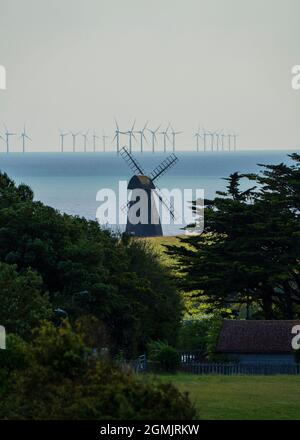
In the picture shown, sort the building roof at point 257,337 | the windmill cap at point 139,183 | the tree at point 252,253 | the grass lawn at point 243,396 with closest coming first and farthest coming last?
the grass lawn at point 243,396 < the building roof at point 257,337 < the tree at point 252,253 < the windmill cap at point 139,183

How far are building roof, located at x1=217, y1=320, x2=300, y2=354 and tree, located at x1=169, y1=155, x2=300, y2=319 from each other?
6280mm

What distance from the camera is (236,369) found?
67250 mm

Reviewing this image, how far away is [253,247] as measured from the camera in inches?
3177

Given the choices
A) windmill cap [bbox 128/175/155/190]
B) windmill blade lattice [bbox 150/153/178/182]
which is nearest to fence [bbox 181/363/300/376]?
windmill cap [bbox 128/175/155/190]

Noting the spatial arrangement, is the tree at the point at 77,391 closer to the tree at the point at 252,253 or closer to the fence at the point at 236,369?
the fence at the point at 236,369

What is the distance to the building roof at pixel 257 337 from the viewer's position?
69.9 m

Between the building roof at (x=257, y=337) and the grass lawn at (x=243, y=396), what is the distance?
21.2 ft

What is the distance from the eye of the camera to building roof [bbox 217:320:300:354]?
69.9 metres

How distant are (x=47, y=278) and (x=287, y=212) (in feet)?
68.1

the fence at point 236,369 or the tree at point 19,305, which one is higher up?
the tree at point 19,305

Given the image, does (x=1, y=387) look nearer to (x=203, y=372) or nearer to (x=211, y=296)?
(x=203, y=372)

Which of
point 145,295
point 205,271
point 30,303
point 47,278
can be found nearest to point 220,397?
point 30,303

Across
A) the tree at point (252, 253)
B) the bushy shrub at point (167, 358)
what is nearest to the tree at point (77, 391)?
the bushy shrub at point (167, 358)

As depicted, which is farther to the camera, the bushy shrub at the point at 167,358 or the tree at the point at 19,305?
the bushy shrub at the point at 167,358
